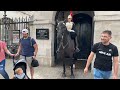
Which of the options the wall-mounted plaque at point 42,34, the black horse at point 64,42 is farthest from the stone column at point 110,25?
the wall-mounted plaque at point 42,34

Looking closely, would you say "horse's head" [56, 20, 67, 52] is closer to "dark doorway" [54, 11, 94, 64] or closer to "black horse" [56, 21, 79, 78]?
"black horse" [56, 21, 79, 78]

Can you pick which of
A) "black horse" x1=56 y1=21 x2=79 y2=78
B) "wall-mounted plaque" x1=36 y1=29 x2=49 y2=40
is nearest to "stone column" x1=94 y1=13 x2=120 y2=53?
"black horse" x1=56 y1=21 x2=79 y2=78

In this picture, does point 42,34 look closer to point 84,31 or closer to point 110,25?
point 110,25

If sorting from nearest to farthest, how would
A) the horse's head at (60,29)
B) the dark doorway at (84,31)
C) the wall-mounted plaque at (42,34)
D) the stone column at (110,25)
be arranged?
the horse's head at (60,29), the stone column at (110,25), the wall-mounted plaque at (42,34), the dark doorway at (84,31)

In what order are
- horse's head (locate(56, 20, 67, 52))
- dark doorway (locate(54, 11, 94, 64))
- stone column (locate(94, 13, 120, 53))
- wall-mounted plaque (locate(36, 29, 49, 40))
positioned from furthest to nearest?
1. dark doorway (locate(54, 11, 94, 64))
2. wall-mounted plaque (locate(36, 29, 49, 40))
3. stone column (locate(94, 13, 120, 53))
4. horse's head (locate(56, 20, 67, 52))

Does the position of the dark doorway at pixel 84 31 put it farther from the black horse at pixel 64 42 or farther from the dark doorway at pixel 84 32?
the black horse at pixel 64 42

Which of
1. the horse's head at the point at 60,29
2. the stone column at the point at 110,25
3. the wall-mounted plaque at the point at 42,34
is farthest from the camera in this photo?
the wall-mounted plaque at the point at 42,34

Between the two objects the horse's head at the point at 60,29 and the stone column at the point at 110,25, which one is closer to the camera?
the horse's head at the point at 60,29

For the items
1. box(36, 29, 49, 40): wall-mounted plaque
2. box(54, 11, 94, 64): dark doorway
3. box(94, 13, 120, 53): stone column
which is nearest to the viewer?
box(94, 13, 120, 53): stone column

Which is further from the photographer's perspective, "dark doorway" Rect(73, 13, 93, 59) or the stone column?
"dark doorway" Rect(73, 13, 93, 59)

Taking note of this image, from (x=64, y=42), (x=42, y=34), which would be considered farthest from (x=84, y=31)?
(x=64, y=42)
